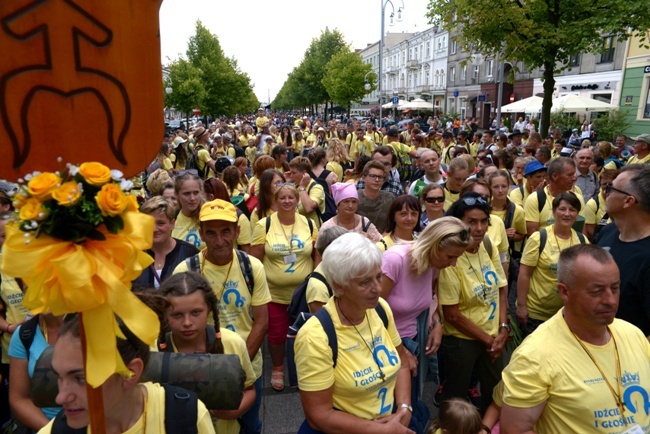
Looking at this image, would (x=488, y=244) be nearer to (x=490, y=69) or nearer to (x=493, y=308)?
(x=493, y=308)

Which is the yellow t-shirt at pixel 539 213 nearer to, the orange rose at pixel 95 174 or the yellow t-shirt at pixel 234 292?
the yellow t-shirt at pixel 234 292

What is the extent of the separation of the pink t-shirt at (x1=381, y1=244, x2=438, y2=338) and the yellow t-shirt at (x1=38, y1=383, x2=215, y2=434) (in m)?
1.69

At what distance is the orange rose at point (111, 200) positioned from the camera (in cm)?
133

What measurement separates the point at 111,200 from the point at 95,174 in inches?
4.4

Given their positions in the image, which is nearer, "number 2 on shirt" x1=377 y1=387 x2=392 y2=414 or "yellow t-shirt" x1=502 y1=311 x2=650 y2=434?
"yellow t-shirt" x1=502 y1=311 x2=650 y2=434

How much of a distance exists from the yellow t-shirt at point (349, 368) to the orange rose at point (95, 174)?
135 centimetres

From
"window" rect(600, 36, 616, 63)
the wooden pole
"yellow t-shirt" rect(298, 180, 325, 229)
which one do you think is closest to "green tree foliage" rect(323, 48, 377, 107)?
"window" rect(600, 36, 616, 63)

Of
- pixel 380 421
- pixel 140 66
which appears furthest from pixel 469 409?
pixel 140 66

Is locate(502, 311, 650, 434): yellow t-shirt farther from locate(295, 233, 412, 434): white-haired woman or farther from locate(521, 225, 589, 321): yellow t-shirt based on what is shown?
locate(521, 225, 589, 321): yellow t-shirt

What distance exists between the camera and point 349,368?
2.40 meters

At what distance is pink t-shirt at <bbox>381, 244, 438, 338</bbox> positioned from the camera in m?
3.28

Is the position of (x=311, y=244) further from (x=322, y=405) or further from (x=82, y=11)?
(x=82, y=11)

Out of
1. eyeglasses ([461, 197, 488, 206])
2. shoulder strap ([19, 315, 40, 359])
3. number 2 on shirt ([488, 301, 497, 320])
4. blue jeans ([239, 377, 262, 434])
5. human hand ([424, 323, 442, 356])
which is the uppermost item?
eyeglasses ([461, 197, 488, 206])

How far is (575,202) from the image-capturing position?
419cm
